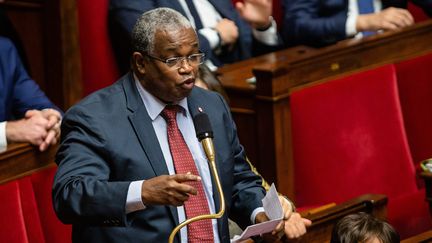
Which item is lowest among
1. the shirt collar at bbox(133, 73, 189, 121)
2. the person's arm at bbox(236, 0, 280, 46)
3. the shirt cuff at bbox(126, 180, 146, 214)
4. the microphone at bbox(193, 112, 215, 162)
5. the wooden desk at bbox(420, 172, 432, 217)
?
the wooden desk at bbox(420, 172, 432, 217)

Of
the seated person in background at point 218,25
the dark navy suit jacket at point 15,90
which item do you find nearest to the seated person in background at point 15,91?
the dark navy suit jacket at point 15,90

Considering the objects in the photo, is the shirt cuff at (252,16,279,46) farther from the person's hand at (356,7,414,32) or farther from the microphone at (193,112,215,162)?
the microphone at (193,112,215,162)

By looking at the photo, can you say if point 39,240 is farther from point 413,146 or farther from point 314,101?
point 413,146

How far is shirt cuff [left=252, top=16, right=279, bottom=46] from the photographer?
150 centimetres

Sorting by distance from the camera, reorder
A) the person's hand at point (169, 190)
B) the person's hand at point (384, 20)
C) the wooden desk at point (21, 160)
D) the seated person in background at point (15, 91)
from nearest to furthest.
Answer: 1. the person's hand at point (169, 190)
2. the wooden desk at point (21, 160)
3. the seated person in background at point (15, 91)
4. the person's hand at point (384, 20)

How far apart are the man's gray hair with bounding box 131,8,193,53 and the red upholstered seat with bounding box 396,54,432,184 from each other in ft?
2.26

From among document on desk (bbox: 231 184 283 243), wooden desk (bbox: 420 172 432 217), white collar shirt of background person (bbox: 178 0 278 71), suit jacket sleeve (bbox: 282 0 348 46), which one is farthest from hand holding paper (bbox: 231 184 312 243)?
suit jacket sleeve (bbox: 282 0 348 46)

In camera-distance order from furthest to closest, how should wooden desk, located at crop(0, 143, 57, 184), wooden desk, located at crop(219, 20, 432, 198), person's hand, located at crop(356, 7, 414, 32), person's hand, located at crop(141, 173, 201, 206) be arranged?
person's hand, located at crop(356, 7, 414, 32) < wooden desk, located at crop(219, 20, 432, 198) < wooden desk, located at crop(0, 143, 57, 184) < person's hand, located at crop(141, 173, 201, 206)

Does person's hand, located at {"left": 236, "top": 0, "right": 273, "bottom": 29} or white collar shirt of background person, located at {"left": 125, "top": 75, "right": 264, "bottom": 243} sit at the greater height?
person's hand, located at {"left": 236, "top": 0, "right": 273, "bottom": 29}

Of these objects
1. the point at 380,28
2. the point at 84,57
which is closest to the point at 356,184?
the point at 380,28

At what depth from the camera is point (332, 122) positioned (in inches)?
51.2

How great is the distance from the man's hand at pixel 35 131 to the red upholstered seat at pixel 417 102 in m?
0.58

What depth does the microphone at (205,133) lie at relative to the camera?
0.75m

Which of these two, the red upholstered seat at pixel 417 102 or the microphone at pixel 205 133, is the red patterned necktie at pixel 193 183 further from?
Result: the red upholstered seat at pixel 417 102
